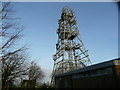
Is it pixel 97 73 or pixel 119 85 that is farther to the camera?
pixel 97 73

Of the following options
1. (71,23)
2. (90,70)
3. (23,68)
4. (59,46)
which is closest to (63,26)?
(71,23)

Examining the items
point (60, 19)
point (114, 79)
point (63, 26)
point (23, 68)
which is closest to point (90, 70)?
point (114, 79)

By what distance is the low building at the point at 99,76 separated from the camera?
10.6 metres

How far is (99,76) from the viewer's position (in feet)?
39.2

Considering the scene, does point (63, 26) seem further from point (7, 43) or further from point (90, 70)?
point (7, 43)

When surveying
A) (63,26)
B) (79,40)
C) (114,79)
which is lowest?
(114,79)

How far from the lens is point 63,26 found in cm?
2806

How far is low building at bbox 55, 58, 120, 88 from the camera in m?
10.6

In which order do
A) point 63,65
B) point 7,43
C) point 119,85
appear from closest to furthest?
point 7,43
point 119,85
point 63,65

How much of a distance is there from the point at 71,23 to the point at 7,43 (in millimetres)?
21633

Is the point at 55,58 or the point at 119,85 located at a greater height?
the point at 55,58

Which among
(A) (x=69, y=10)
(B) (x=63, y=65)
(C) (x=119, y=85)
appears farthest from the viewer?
(A) (x=69, y=10)

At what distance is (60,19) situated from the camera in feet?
98.0

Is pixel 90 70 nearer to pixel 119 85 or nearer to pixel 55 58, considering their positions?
pixel 119 85
